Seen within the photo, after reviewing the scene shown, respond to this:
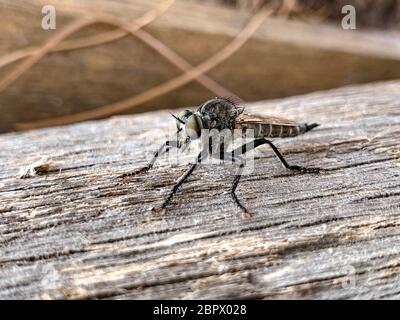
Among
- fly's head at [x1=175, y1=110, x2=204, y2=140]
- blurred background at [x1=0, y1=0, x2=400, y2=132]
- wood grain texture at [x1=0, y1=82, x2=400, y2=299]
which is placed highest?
blurred background at [x1=0, y1=0, x2=400, y2=132]

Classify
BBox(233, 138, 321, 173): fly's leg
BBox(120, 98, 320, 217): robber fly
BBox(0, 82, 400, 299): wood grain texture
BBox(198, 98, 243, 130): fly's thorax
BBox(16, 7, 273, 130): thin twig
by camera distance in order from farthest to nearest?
BBox(16, 7, 273, 130): thin twig < BBox(198, 98, 243, 130): fly's thorax < BBox(120, 98, 320, 217): robber fly < BBox(233, 138, 321, 173): fly's leg < BBox(0, 82, 400, 299): wood grain texture

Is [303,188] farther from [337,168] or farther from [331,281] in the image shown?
[331,281]

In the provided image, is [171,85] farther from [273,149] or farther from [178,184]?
[178,184]

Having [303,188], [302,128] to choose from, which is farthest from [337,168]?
[302,128]

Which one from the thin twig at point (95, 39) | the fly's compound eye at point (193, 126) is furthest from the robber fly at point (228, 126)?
the thin twig at point (95, 39)

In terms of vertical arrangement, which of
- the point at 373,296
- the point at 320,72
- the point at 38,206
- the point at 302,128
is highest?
the point at 320,72

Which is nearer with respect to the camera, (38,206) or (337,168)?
(38,206)

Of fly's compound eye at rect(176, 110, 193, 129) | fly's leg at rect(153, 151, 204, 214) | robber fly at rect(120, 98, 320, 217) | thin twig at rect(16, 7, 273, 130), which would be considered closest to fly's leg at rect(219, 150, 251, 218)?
robber fly at rect(120, 98, 320, 217)

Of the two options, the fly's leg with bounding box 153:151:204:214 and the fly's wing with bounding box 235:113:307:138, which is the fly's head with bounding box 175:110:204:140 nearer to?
the fly's leg with bounding box 153:151:204:214

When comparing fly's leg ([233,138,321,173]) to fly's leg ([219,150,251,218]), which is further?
fly's leg ([233,138,321,173])
